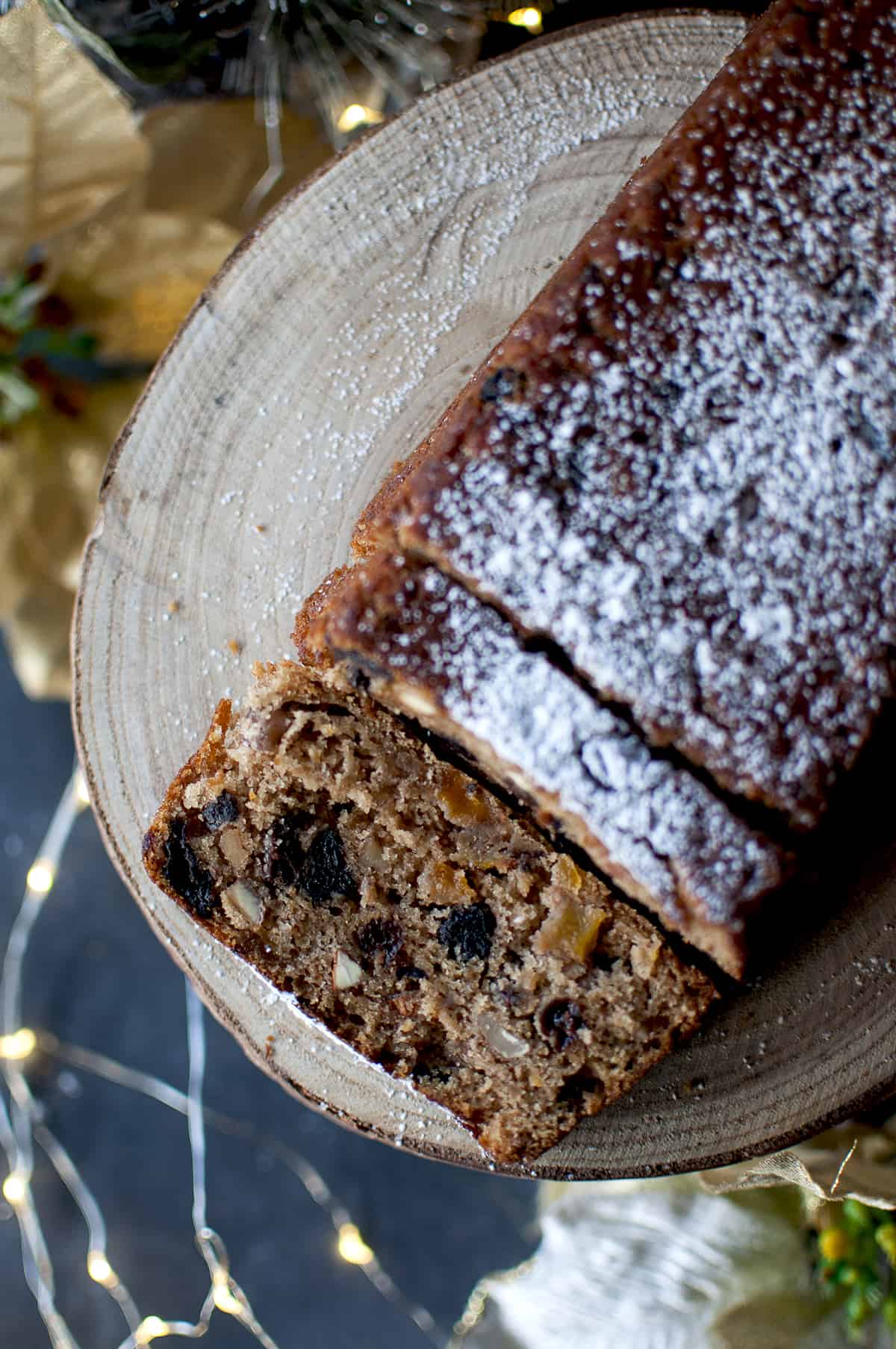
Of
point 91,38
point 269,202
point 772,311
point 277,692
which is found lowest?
point 277,692

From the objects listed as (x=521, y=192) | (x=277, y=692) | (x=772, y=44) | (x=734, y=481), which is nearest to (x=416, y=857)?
(x=277, y=692)

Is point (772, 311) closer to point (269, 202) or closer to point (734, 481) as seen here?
point (734, 481)

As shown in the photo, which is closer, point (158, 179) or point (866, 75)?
point (866, 75)

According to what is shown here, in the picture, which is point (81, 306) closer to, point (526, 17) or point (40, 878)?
point (526, 17)

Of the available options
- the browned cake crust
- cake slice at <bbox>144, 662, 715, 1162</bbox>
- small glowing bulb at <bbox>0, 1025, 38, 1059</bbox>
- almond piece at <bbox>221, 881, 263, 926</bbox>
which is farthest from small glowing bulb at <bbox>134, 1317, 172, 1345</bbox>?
the browned cake crust

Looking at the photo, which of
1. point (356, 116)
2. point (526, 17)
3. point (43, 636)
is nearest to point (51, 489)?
point (43, 636)

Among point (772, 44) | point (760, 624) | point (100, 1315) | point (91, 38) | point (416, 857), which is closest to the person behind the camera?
point (760, 624)
